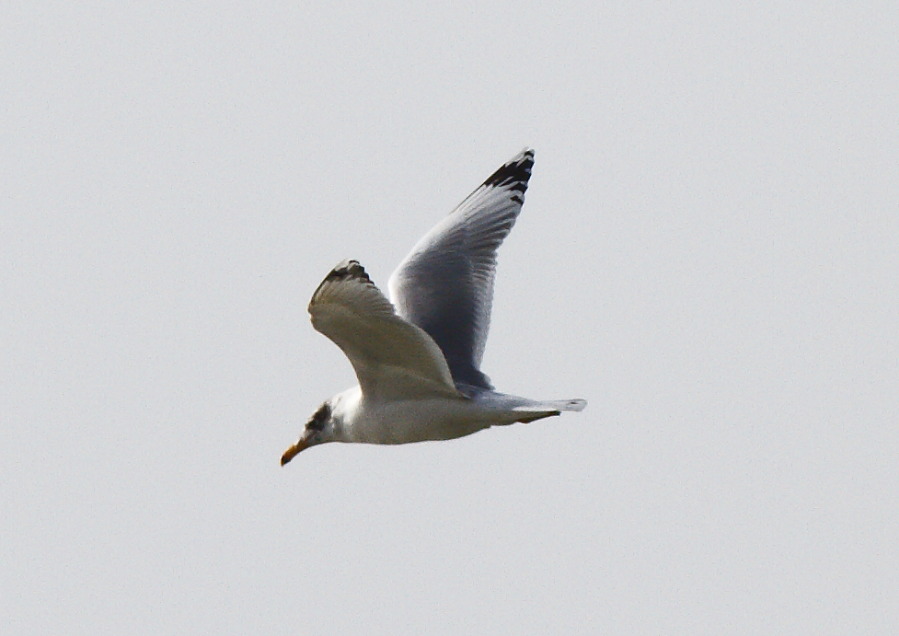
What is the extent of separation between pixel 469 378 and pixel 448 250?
4.35ft

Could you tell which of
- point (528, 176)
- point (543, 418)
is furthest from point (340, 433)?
point (528, 176)

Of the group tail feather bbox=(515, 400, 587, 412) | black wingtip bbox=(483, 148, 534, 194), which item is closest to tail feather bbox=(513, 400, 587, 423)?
tail feather bbox=(515, 400, 587, 412)

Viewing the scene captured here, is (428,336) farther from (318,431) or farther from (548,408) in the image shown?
(318,431)

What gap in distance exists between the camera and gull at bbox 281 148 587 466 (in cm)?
852

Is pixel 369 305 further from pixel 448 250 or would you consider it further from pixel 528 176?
pixel 528 176

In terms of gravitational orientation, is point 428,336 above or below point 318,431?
above

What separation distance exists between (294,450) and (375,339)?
1.84m

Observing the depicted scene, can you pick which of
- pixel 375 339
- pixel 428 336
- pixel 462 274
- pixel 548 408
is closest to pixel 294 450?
pixel 462 274

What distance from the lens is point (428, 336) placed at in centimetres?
870

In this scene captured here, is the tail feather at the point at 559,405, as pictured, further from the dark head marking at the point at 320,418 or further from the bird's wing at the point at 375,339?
the dark head marking at the point at 320,418

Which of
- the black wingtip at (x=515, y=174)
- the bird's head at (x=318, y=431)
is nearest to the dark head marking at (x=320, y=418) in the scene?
the bird's head at (x=318, y=431)

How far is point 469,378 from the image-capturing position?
9.51 metres

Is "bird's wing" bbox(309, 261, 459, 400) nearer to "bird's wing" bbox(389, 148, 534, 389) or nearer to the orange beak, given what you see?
"bird's wing" bbox(389, 148, 534, 389)

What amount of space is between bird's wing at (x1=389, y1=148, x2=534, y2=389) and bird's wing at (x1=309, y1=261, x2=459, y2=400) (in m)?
0.43
